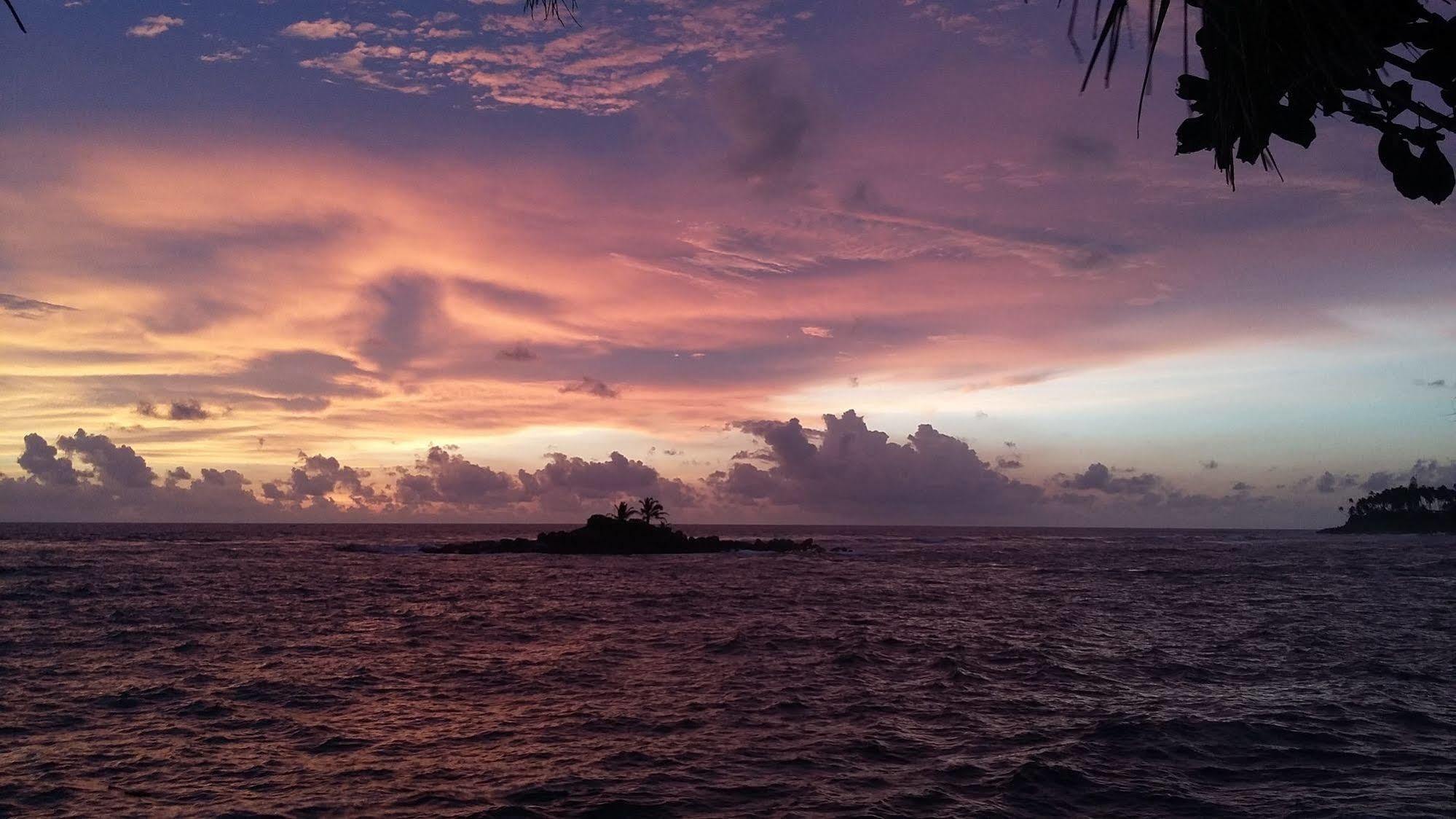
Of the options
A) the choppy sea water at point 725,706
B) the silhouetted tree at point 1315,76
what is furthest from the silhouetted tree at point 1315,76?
the choppy sea water at point 725,706

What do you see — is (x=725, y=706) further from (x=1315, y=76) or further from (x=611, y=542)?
(x=611, y=542)

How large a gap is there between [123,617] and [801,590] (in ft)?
107

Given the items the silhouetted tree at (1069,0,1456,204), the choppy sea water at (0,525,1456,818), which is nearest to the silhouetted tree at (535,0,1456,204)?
the silhouetted tree at (1069,0,1456,204)

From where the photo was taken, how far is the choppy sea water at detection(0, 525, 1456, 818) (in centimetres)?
1406

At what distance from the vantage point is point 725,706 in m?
20.0

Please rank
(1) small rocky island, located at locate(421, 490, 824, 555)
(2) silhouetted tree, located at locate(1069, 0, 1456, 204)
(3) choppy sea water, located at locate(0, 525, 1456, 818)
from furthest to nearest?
(1) small rocky island, located at locate(421, 490, 824, 555)
(3) choppy sea water, located at locate(0, 525, 1456, 818)
(2) silhouetted tree, located at locate(1069, 0, 1456, 204)

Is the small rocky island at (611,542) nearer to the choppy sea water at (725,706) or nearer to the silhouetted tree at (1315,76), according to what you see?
the choppy sea water at (725,706)

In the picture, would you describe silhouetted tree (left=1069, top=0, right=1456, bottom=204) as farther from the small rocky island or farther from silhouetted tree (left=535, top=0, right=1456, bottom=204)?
the small rocky island

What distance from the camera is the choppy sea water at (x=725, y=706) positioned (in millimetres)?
14062

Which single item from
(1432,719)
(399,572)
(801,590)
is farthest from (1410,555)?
(399,572)

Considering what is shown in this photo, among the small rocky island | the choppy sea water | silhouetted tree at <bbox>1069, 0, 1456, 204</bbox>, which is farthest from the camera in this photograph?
the small rocky island

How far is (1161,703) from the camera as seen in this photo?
66.7 ft

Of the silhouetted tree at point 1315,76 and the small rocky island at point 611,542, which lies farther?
the small rocky island at point 611,542

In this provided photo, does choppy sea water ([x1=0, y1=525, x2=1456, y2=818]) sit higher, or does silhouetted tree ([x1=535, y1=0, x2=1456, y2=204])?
silhouetted tree ([x1=535, y1=0, x2=1456, y2=204])
